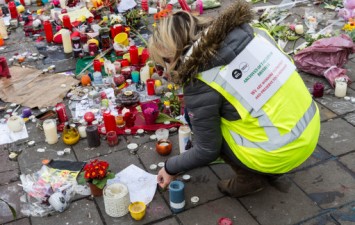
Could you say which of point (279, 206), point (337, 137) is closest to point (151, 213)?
point (279, 206)

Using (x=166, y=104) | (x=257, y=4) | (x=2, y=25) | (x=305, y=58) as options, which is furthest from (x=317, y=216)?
(x=2, y=25)

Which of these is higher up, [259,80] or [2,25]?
[259,80]

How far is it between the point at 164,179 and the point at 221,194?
429 millimetres

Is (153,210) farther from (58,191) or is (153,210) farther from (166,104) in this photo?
(166,104)

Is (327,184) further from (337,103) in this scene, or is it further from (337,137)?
(337,103)

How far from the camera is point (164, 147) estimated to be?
11.6 feet

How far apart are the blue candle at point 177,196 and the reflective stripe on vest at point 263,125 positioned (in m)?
0.49

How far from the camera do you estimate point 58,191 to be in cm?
309

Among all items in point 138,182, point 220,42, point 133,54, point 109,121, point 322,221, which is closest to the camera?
point 220,42

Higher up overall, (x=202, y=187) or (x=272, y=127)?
(x=272, y=127)

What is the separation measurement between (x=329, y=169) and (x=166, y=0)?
151 inches

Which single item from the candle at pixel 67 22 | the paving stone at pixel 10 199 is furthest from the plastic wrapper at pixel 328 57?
the paving stone at pixel 10 199

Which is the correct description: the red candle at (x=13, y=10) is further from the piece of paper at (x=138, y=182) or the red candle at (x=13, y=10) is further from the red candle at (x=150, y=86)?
the piece of paper at (x=138, y=182)

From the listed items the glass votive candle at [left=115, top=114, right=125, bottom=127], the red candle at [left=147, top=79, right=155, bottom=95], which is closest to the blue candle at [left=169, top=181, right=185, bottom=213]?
the glass votive candle at [left=115, top=114, right=125, bottom=127]
